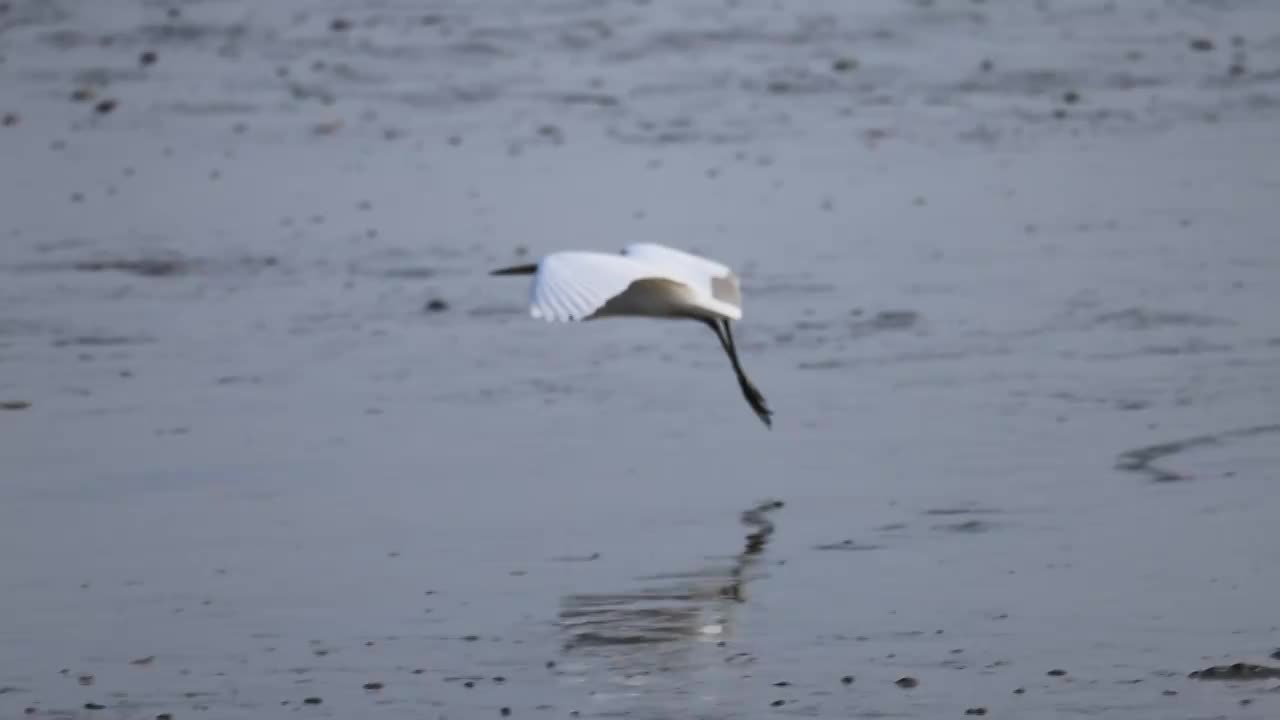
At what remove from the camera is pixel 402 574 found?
7.71 metres

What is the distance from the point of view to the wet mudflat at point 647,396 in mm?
6848

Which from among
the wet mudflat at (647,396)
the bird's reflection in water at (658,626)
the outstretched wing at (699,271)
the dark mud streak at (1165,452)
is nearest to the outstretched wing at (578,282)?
the outstretched wing at (699,271)

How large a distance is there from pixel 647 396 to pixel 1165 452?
1965mm

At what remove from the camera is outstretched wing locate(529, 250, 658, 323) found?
8.27 metres

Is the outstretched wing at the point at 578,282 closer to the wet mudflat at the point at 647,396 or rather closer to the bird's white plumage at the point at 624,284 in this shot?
the bird's white plumage at the point at 624,284

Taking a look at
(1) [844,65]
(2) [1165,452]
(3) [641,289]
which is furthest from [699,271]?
(1) [844,65]

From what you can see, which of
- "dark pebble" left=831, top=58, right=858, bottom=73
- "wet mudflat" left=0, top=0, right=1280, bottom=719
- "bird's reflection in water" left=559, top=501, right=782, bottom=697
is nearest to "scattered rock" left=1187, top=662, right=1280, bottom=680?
"wet mudflat" left=0, top=0, right=1280, bottom=719

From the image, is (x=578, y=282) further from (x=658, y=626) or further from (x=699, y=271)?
(x=658, y=626)

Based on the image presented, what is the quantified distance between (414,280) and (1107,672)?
617 cm

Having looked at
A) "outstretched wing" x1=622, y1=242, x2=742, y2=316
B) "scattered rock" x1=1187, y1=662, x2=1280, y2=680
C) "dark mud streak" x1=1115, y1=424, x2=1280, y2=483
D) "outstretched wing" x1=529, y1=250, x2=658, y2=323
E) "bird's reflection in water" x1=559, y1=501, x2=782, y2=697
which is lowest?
"dark mud streak" x1=1115, y1=424, x2=1280, y2=483

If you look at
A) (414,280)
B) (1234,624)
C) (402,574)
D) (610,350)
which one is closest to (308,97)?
(414,280)

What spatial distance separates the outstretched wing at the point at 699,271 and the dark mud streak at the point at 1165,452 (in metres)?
1.36

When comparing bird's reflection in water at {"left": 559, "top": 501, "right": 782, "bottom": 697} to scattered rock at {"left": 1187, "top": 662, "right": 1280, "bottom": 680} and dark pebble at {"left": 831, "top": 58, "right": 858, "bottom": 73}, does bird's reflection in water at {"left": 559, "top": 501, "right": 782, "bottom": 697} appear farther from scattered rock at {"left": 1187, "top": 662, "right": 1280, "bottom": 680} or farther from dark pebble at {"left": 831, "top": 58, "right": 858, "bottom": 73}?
dark pebble at {"left": 831, "top": 58, "right": 858, "bottom": 73}

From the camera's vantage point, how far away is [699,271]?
941 cm
